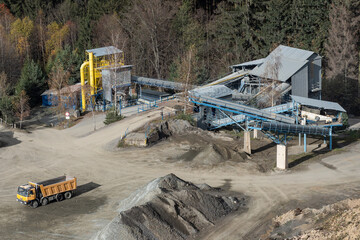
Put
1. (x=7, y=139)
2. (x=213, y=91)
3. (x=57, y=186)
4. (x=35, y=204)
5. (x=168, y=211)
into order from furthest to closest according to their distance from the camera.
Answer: (x=213, y=91) < (x=7, y=139) < (x=57, y=186) < (x=35, y=204) < (x=168, y=211)

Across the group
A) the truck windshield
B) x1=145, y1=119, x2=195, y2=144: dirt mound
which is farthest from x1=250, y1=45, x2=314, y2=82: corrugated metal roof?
the truck windshield

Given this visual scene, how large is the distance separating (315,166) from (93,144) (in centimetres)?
2230

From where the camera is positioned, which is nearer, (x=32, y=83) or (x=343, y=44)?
(x=343, y=44)

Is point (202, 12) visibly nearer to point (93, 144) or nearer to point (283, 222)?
point (93, 144)

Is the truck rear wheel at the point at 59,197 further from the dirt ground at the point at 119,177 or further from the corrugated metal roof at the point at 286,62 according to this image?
the corrugated metal roof at the point at 286,62

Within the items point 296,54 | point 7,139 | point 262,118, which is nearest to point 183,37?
point 296,54

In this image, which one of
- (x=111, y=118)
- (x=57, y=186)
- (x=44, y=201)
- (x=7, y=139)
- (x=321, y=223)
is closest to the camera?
(x=321, y=223)

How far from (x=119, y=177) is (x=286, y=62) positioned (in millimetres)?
23837

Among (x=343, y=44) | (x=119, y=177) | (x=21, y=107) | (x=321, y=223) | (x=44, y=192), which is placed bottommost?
(x=119, y=177)

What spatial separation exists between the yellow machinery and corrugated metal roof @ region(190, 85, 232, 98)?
1385 centimetres

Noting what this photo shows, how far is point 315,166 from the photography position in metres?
41.2

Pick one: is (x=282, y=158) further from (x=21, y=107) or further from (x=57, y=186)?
(x=21, y=107)

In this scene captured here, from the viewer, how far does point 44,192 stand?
34.4 metres

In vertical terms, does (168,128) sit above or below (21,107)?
below
